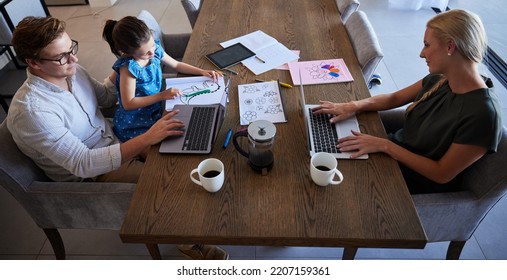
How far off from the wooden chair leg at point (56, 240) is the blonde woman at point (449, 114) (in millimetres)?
1315

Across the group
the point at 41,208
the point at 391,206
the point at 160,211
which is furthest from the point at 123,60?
the point at 391,206

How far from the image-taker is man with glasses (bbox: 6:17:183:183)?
1196mm

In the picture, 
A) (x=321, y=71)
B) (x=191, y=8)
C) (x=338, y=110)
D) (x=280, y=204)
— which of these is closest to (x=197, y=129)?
(x=280, y=204)

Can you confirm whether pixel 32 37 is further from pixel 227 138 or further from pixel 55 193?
pixel 227 138

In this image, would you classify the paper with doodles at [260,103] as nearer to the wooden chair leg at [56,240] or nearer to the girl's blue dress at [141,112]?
the girl's blue dress at [141,112]

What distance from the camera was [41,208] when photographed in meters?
1.32

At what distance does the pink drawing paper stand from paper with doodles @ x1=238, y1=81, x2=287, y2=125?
13 cm

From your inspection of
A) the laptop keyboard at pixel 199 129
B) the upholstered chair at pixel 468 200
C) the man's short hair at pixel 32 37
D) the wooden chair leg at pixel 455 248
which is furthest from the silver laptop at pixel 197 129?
the wooden chair leg at pixel 455 248

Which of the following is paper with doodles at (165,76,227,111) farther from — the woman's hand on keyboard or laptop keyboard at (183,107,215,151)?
the woman's hand on keyboard

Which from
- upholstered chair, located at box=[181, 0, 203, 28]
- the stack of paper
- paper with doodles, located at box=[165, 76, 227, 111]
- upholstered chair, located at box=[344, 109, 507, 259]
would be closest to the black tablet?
the stack of paper

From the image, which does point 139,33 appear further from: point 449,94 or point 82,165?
point 449,94

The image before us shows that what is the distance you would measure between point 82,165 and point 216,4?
1.46 m

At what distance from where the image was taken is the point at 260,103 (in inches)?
55.9
